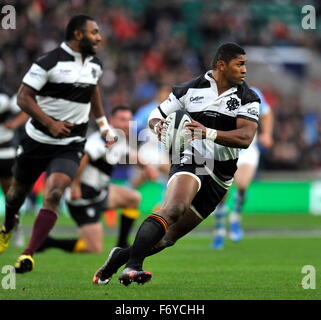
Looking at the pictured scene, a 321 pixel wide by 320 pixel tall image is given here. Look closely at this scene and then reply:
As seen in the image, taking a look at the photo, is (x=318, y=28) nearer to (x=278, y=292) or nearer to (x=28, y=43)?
(x=28, y=43)

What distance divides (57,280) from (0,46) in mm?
14482

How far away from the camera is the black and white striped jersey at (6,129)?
13219mm

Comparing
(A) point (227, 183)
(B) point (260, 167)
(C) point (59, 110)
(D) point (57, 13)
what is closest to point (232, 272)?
(A) point (227, 183)

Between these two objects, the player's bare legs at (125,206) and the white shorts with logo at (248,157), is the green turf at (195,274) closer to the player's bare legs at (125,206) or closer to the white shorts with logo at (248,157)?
the player's bare legs at (125,206)

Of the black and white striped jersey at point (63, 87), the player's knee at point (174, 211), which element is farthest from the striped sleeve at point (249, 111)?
the black and white striped jersey at point (63, 87)

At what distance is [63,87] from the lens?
9594 mm

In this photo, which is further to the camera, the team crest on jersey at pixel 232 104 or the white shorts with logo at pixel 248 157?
the white shorts with logo at pixel 248 157

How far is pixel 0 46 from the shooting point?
22.2m

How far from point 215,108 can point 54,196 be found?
220cm

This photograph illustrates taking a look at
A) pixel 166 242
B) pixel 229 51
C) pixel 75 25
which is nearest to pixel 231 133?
pixel 229 51

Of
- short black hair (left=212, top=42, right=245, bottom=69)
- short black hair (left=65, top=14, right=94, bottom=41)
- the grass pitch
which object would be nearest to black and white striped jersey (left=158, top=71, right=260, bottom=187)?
short black hair (left=212, top=42, right=245, bottom=69)

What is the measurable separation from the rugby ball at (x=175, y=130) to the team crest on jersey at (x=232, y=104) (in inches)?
16.7

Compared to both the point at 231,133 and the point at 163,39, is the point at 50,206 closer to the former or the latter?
the point at 231,133

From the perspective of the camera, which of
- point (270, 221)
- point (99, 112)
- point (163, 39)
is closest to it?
point (99, 112)
